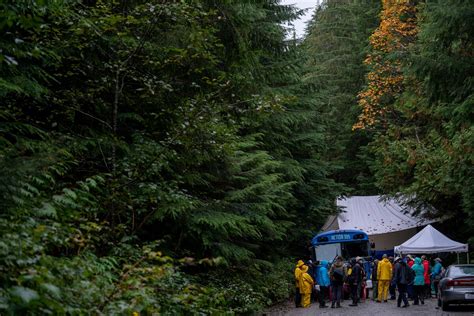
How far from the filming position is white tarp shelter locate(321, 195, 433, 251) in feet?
120

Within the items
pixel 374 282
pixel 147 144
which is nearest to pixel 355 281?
pixel 374 282

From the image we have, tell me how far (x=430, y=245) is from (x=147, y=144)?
66.4ft

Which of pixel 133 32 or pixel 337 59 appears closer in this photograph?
pixel 133 32

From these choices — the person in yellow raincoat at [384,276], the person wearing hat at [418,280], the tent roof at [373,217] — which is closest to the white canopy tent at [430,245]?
the person in yellow raincoat at [384,276]

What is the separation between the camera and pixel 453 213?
119 feet

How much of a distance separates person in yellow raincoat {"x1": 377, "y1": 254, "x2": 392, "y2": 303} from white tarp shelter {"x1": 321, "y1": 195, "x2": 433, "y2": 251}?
10.9m

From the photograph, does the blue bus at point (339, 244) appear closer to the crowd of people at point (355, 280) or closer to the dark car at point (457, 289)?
the crowd of people at point (355, 280)

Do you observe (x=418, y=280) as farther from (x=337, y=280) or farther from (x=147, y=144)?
(x=147, y=144)

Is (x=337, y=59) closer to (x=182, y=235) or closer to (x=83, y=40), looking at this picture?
(x=182, y=235)

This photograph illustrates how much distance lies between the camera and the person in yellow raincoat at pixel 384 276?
961 inches

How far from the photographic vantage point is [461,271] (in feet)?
64.8

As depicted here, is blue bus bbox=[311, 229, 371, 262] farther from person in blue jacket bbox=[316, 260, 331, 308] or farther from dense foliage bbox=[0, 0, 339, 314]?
dense foliage bbox=[0, 0, 339, 314]

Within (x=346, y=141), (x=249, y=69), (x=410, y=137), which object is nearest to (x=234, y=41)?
(x=249, y=69)

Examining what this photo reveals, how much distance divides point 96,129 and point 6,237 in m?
6.85
